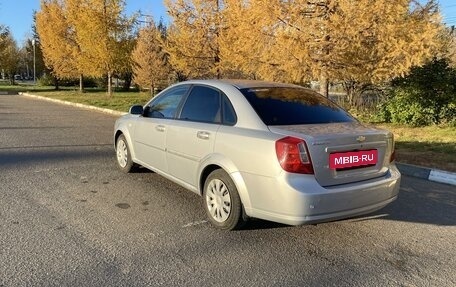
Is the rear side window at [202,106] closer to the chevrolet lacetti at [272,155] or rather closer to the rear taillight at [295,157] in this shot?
the chevrolet lacetti at [272,155]

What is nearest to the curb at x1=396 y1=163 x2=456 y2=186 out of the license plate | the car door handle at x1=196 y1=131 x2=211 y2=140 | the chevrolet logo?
the license plate

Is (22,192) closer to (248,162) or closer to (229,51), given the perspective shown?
(248,162)

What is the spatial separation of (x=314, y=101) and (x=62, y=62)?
95.6 feet

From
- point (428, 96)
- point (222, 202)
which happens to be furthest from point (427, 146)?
point (222, 202)

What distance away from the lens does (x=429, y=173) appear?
6.64 meters

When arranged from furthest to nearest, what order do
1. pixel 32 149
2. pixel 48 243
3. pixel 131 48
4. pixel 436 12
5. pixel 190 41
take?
pixel 131 48 → pixel 190 41 → pixel 436 12 → pixel 32 149 → pixel 48 243

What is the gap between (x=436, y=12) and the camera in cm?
933

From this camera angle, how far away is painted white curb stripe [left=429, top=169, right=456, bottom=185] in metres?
6.36

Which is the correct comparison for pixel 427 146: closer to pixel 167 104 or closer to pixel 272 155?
pixel 167 104

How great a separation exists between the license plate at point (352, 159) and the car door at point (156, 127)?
85.4 inches

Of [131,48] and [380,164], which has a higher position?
[131,48]

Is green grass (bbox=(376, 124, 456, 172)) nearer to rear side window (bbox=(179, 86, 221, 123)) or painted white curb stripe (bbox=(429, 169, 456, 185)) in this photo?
painted white curb stripe (bbox=(429, 169, 456, 185))

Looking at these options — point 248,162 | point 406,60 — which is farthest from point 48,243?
point 406,60

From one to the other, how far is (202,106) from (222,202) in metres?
1.18
